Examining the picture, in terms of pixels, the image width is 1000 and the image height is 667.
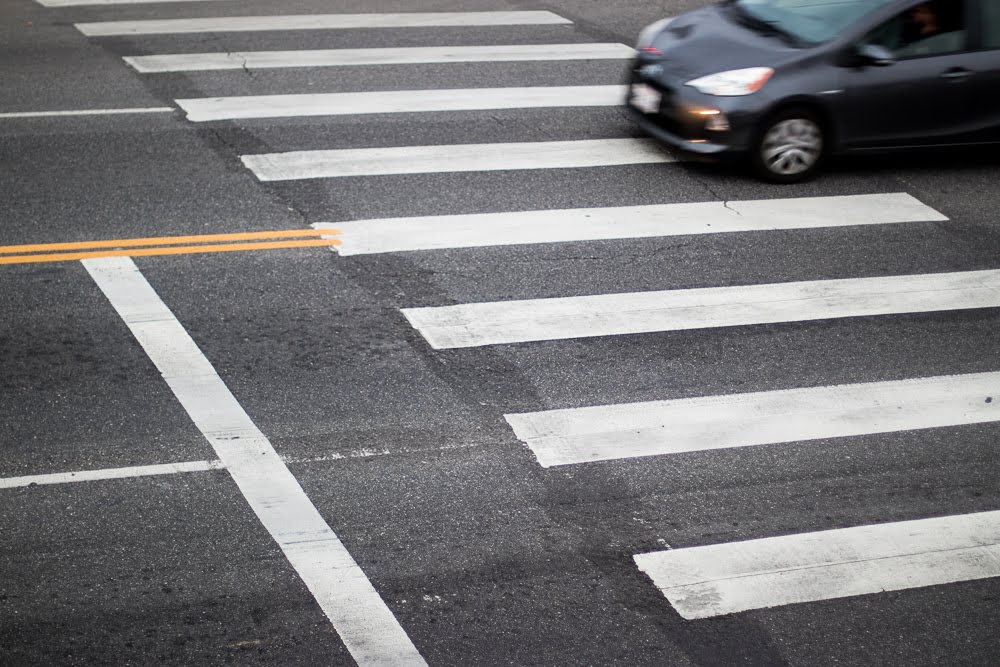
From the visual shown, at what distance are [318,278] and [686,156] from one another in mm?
4177

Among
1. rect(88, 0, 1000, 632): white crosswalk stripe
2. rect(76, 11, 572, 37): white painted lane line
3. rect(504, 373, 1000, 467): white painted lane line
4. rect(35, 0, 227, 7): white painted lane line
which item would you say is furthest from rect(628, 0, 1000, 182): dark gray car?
rect(35, 0, 227, 7): white painted lane line

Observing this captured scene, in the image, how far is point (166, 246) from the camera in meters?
8.79

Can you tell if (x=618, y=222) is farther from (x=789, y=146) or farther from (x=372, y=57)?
(x=372, y=57)

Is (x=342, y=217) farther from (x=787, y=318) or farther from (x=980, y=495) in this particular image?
(x=980, y=495)

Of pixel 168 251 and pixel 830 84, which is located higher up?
pixel 830 84

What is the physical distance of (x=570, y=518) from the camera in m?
6.16

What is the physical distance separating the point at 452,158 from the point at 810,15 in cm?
345

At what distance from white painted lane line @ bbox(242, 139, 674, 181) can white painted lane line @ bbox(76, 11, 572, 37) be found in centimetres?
431

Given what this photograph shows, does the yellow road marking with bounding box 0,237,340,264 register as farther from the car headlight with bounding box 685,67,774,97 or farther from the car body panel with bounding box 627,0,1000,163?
the car headlight with bounding box 685,67,774,97

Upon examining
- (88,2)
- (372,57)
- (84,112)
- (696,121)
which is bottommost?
(84,112)

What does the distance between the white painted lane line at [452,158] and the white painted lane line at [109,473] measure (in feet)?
13.8

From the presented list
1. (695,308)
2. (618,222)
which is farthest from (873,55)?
(695,308)

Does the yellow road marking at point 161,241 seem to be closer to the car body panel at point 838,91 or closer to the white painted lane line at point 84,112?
the white painted lane line at point 84,112

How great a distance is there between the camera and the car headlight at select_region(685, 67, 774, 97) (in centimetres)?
1016
